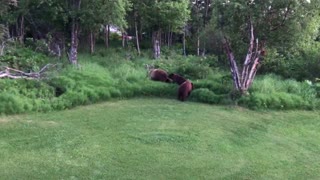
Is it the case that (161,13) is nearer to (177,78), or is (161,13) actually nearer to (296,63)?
(177,78)

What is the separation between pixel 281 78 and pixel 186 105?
450 cm

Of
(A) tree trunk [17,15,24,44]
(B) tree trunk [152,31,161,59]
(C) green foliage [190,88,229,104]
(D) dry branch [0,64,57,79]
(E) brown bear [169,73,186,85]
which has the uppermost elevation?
(A) tree trunk [17,15,24,44]

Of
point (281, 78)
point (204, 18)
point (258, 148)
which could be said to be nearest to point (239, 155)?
point (258, 148)

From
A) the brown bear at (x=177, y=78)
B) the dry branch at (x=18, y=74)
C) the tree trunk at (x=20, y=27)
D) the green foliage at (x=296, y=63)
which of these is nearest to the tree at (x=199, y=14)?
the tree trunk at (x=20, y=27)

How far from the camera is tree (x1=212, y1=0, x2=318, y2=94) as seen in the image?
11.9 meters

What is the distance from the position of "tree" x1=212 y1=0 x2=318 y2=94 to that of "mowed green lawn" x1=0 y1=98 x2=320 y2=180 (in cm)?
168

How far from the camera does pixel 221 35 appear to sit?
1296 centimetres

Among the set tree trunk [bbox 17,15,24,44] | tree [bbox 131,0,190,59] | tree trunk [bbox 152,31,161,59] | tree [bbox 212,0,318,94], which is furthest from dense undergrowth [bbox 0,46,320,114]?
tree trunk [bbox 17,15,24,44]

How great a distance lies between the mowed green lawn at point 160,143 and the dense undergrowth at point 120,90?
41 centimetres

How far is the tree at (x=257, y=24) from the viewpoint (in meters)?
11.9

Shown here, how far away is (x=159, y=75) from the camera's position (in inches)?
549

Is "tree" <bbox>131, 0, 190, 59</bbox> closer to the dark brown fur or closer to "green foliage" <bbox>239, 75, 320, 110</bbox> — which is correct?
the dark brown fur

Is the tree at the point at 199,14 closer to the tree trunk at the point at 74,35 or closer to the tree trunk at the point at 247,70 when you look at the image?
the tree trunk at the point at 74,35

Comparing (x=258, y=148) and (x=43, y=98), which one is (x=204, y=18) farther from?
(x=258, y=148)
